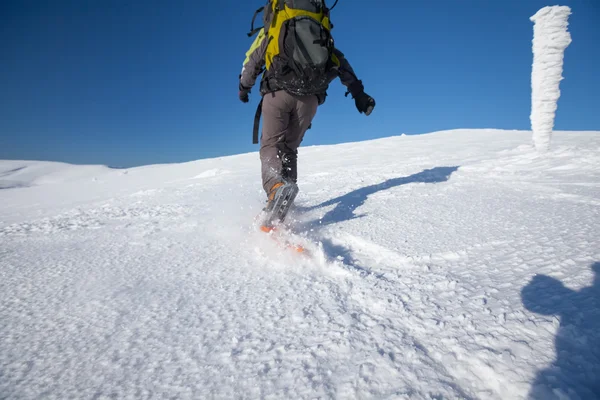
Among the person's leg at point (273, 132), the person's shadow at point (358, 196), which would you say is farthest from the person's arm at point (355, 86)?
the person's shadow at point (358, 196)

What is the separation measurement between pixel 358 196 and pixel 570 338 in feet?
7.42

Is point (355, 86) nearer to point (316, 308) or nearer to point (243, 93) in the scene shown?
point (243, 93)

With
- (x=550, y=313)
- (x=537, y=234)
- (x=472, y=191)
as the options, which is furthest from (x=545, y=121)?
(x=550, y=313)

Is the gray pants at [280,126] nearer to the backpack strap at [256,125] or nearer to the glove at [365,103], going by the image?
the backpack strap at [256,125]

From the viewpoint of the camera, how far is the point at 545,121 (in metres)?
5.50

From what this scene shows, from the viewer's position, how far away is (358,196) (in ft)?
9.82

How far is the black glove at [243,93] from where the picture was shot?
2.29m

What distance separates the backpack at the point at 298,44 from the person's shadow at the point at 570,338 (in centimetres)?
169

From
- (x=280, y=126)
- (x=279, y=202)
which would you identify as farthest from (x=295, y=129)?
(x=279, y=202)

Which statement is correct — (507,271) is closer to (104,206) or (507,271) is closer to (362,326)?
(362,326)

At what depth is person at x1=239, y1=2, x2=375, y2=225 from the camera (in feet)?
6.53

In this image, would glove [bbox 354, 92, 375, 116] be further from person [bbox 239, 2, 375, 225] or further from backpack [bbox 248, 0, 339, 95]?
backpack [bbox 248, 0, 339, 95]

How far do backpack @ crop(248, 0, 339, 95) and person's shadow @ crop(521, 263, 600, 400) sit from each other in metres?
1.69

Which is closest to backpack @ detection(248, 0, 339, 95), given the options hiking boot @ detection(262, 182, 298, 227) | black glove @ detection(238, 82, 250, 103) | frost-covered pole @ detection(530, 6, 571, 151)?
black glove @ detection(238, 82, 250, 103)
